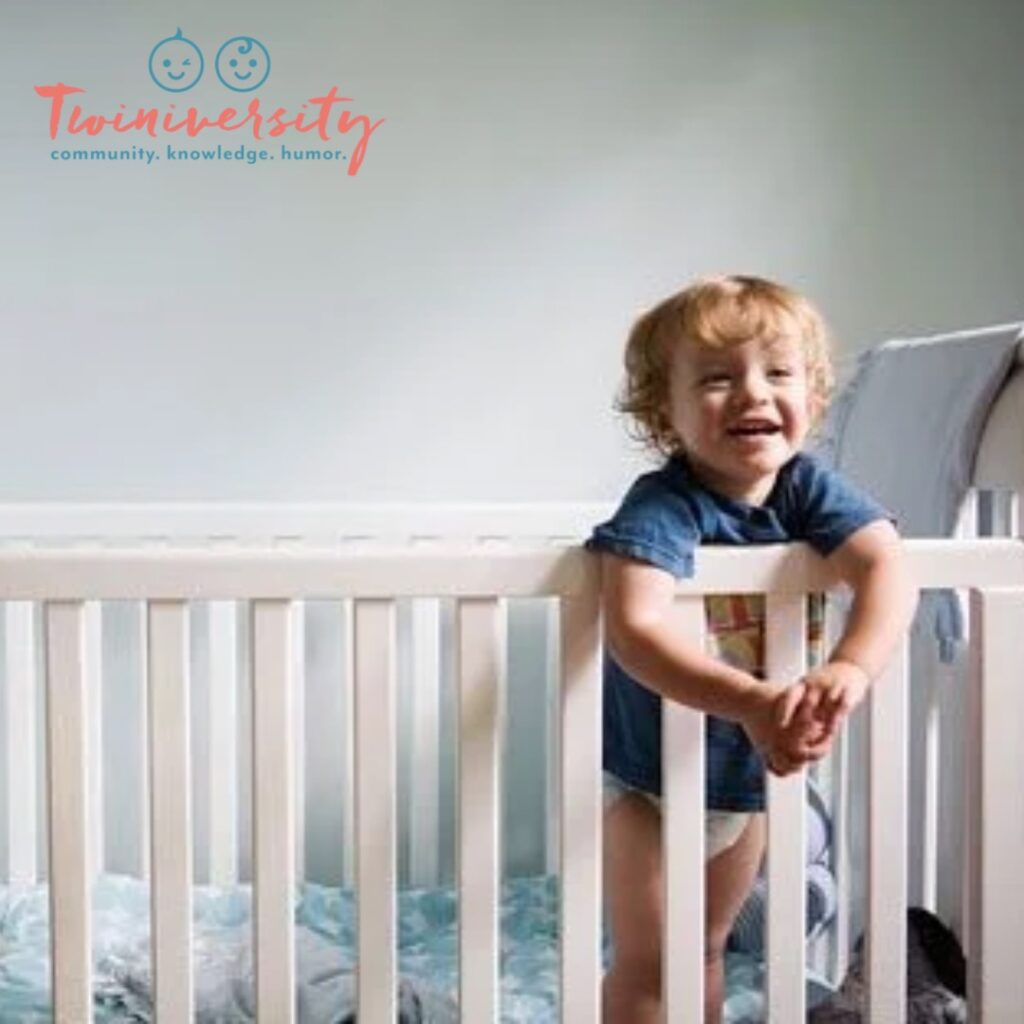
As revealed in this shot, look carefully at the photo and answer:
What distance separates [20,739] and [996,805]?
119cm

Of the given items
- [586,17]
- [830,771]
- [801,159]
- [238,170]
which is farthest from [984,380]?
[238,170]

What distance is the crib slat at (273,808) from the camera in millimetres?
921

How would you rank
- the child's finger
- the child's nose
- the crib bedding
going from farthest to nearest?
the crib bedding, the child's nose, the child's finger

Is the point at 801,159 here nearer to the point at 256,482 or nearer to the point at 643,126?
→ the point at 643,126

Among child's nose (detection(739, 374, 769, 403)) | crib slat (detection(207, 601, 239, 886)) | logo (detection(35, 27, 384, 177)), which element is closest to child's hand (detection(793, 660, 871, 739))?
child's nose (detection(739, 374, 769, 403))

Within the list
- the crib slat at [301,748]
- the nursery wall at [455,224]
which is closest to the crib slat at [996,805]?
the crib slat at [301,748]

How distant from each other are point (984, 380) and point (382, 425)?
0.95m

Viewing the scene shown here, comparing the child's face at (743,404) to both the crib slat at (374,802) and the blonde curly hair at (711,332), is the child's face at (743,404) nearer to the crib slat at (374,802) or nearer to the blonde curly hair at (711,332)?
the blonde curly hair at (711,332)

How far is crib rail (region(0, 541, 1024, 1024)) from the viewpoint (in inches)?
35.9

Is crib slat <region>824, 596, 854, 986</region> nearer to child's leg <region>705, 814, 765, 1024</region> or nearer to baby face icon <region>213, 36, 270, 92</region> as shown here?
child's leg <region>705, 814, 765, 1024</region>

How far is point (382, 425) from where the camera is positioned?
1944mm

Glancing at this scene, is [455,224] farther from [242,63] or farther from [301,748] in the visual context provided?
[301,748]

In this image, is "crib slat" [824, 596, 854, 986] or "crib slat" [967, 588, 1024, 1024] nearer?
"crib slat" [967, 588, 1024, 1024]

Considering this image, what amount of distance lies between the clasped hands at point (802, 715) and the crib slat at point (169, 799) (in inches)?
14.7
